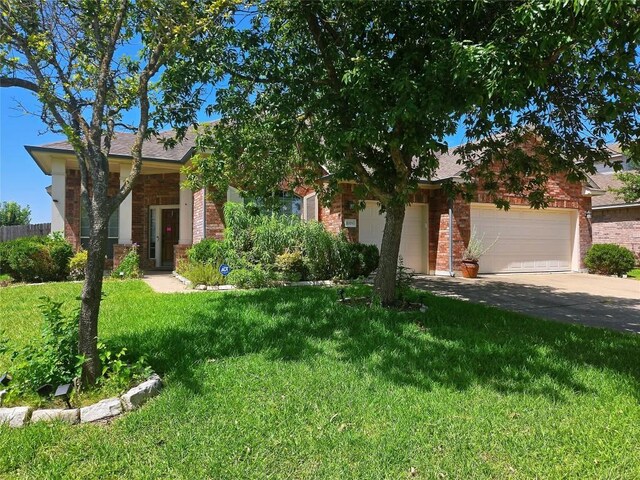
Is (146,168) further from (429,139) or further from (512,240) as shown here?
(512,240)

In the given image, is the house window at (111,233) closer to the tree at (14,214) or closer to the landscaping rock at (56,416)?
the landscaping rock at (56,416)

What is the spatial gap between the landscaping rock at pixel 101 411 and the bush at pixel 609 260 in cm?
1671

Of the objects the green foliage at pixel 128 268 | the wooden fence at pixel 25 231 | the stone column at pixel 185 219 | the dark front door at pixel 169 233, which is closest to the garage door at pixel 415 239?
the stone column at pixel 185 219

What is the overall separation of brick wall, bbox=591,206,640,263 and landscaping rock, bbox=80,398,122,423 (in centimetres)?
2039

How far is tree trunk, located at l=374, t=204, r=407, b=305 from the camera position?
269 inches

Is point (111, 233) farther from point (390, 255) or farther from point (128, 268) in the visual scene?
point (390, 255)

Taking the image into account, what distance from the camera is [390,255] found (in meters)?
6.87

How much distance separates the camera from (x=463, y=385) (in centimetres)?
388

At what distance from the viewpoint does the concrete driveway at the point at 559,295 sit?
23.9ft

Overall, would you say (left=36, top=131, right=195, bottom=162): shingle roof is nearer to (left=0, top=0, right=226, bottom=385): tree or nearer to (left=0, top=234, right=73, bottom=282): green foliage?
(left=0, top=234, right=73, bottom=282): green foliage

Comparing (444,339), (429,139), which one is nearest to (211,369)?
(444,339)

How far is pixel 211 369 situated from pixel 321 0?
4767 mm

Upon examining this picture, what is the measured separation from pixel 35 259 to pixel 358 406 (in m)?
10.6

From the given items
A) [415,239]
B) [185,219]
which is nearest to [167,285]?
[185,219]
